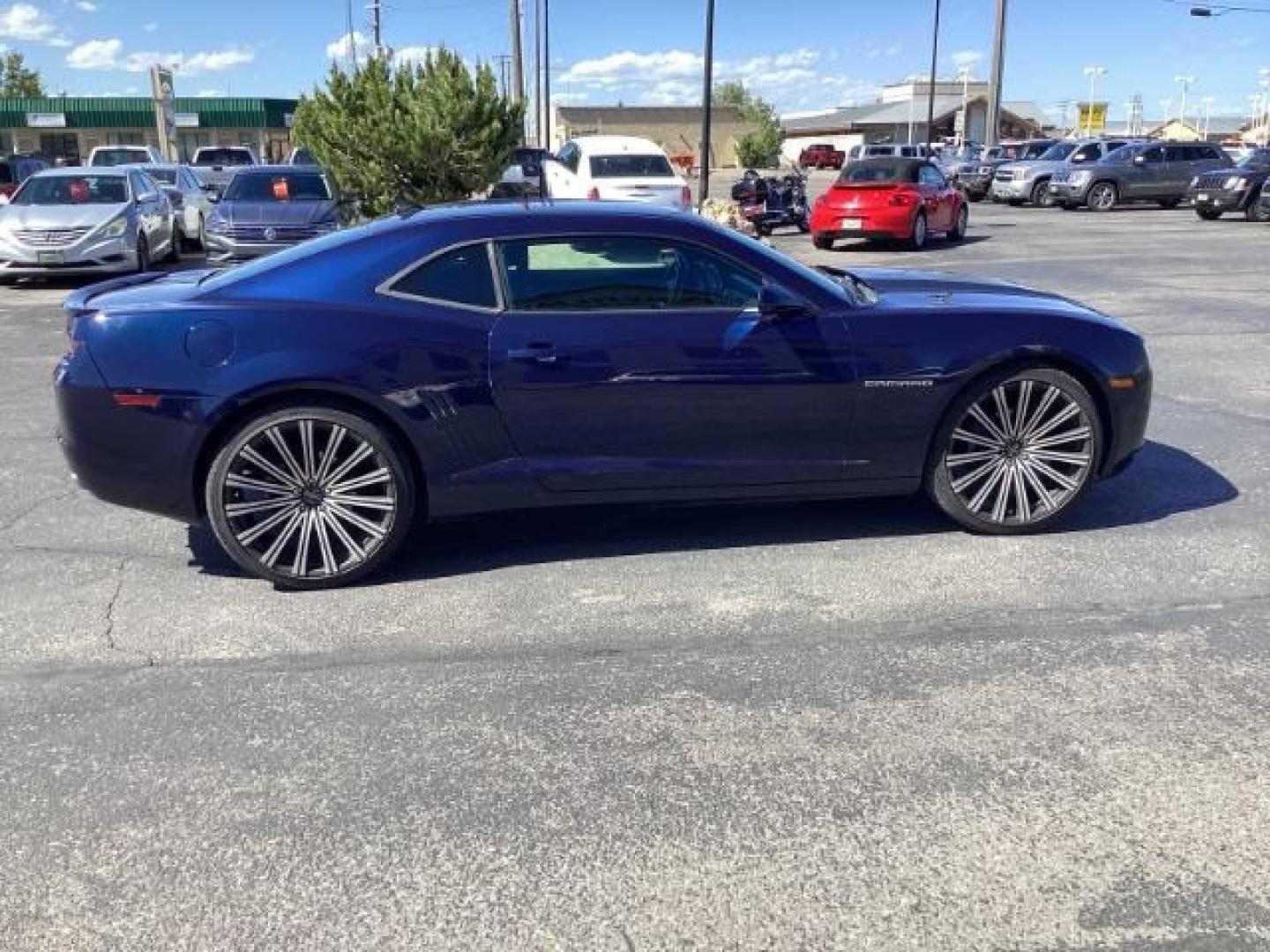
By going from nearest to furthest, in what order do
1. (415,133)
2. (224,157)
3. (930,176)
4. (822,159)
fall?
(415,133), (930,176), (224,157), (822,159)

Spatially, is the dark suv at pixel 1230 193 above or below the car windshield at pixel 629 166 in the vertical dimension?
below

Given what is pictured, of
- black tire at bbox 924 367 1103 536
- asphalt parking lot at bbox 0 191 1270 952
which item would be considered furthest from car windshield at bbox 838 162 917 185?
black tire at bbox 924 367 1103 536

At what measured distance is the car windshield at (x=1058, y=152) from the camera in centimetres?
3288

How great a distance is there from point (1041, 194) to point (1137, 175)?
2.48 m

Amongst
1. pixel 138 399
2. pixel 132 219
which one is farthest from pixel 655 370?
pixel 132 219

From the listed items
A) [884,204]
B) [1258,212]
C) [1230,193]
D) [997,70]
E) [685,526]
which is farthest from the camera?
[997,70]

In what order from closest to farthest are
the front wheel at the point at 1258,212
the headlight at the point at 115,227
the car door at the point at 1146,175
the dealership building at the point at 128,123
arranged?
the headlight at the point at 115,227
the front wheel at the point at 1258,212
the car door at the point at 1146,175
the dealership building at the point at 128,123

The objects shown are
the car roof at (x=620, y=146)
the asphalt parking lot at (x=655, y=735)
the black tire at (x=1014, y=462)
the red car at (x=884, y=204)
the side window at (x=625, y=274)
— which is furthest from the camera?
the car roof at (x=620, y=146)

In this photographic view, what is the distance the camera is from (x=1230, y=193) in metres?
25.2

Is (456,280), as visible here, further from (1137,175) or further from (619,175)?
(1137,175)

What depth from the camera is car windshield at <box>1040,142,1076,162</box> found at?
1294 inches

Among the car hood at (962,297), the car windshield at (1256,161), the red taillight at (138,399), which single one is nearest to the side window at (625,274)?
the car hood at (962,297)

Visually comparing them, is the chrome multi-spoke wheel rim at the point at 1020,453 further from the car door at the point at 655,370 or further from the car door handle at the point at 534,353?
the car door handle at the point at 534,353

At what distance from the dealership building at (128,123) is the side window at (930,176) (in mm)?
53517
